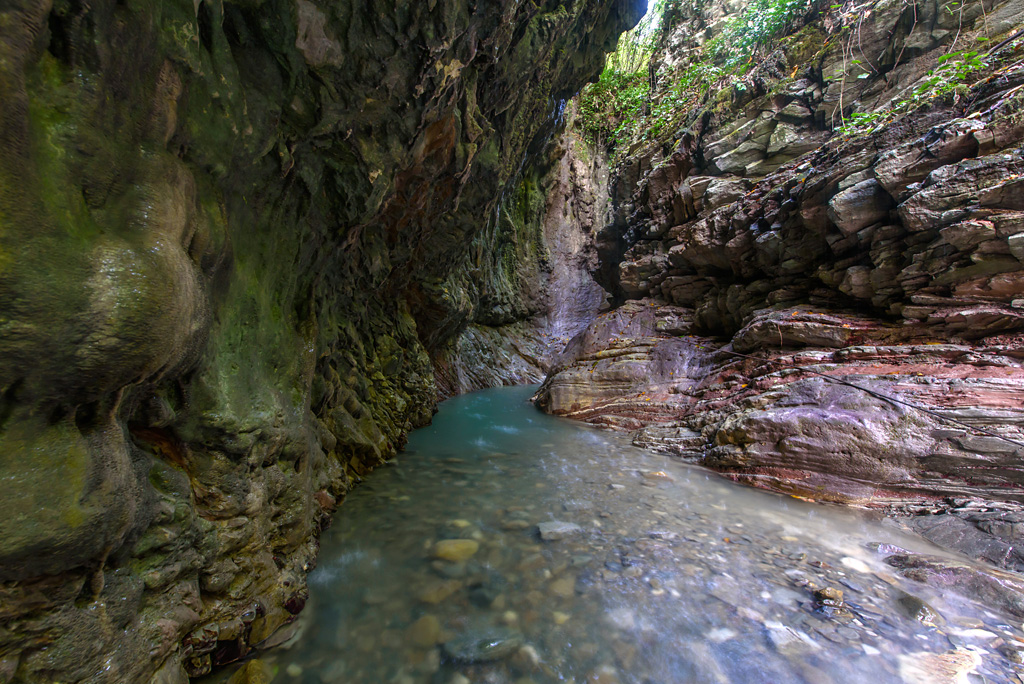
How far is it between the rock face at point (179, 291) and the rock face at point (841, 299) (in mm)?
4843

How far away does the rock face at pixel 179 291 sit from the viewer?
1.20m

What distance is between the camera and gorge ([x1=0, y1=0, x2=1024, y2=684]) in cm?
128

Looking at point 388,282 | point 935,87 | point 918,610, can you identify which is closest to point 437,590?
point 918,610

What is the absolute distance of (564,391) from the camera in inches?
349

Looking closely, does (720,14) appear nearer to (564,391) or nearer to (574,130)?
(574,130)

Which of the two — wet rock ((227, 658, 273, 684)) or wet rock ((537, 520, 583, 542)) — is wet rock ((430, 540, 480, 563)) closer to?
wet rock ((537, 520, 583, 542))

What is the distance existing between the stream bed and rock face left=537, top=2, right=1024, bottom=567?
0.96 m

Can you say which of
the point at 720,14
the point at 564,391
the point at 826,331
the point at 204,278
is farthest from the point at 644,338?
the point at 720,14

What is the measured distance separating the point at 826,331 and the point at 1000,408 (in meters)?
2.19

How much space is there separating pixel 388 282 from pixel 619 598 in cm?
533

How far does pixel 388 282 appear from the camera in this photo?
6375 mm

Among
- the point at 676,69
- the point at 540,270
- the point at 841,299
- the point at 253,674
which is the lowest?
the point at 253,674

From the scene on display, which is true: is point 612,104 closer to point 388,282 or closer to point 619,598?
point 388,282

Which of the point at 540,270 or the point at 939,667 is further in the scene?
the point at 540,270
